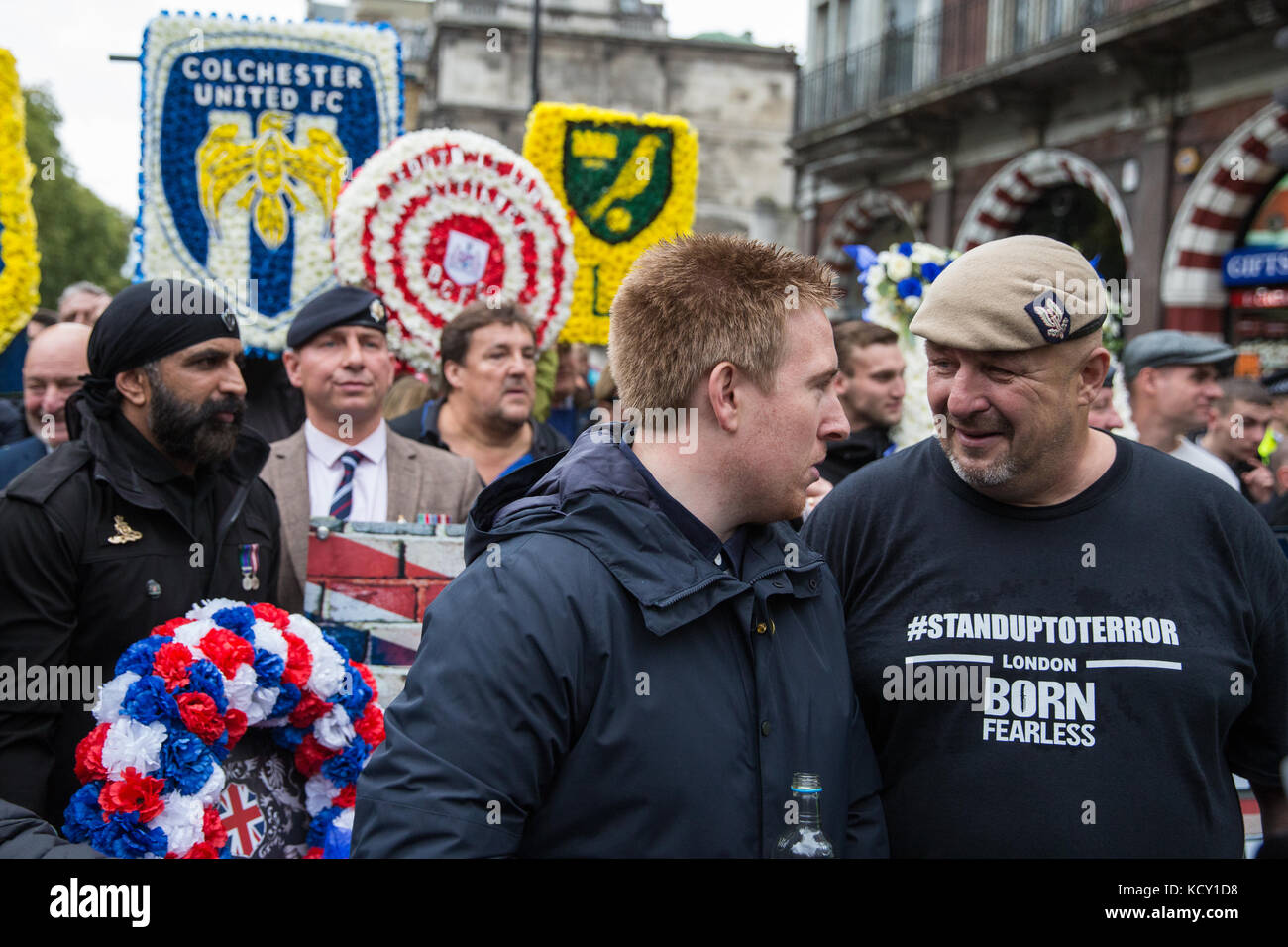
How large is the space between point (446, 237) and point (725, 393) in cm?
303

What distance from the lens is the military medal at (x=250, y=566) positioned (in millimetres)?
3088

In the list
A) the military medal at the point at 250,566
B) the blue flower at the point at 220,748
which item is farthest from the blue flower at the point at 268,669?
the military medal at the point at 250,566

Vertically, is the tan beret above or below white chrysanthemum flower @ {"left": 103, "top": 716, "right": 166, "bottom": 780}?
above

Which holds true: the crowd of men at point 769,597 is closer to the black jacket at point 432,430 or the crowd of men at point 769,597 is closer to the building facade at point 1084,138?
the black jacket at point 432,430

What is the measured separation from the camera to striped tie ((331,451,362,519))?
3805 millimetres

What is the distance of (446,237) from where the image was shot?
4691 millimetres

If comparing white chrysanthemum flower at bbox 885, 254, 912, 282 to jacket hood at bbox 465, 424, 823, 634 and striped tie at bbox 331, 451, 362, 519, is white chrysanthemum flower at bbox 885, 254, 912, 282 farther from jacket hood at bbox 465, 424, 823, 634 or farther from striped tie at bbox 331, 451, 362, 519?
jacket hood at bbox 465, 424, 823, 634

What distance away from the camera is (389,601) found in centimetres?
322

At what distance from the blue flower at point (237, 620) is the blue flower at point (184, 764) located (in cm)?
27

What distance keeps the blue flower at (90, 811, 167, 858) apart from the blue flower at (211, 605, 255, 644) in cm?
44

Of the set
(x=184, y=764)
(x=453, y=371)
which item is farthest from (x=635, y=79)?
(x=184, y=764)

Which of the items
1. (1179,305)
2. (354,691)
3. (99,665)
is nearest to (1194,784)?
(354,691)

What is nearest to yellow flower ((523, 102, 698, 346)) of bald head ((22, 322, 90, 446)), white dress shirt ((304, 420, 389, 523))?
white dress shirt ((304, 420, 389, 523))
